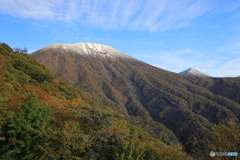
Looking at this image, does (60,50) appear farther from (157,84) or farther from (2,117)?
(2,117)

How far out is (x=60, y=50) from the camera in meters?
196

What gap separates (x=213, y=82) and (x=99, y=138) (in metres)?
196

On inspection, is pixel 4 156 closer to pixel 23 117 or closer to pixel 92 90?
pixel 23 117

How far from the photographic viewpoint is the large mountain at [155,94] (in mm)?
95750

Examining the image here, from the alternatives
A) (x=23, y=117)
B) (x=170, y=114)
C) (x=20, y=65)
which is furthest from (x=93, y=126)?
(x=170, y=114)

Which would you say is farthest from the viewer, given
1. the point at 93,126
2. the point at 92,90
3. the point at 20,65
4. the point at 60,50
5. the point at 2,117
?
the point at 60,50

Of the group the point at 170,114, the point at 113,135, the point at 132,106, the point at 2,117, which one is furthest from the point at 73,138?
the point at 132,106

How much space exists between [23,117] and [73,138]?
3899 mm

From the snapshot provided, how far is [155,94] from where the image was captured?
483ft

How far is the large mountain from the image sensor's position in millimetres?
95750

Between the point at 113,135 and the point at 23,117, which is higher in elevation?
the point at 23,117

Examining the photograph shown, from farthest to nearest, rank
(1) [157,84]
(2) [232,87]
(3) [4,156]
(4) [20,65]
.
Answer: (1) [157,84], (2) [232,87], (4) [20,65], (3) [4,156]

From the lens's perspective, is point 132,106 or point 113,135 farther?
point 132,106

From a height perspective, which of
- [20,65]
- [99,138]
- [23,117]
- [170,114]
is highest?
[20,65]
